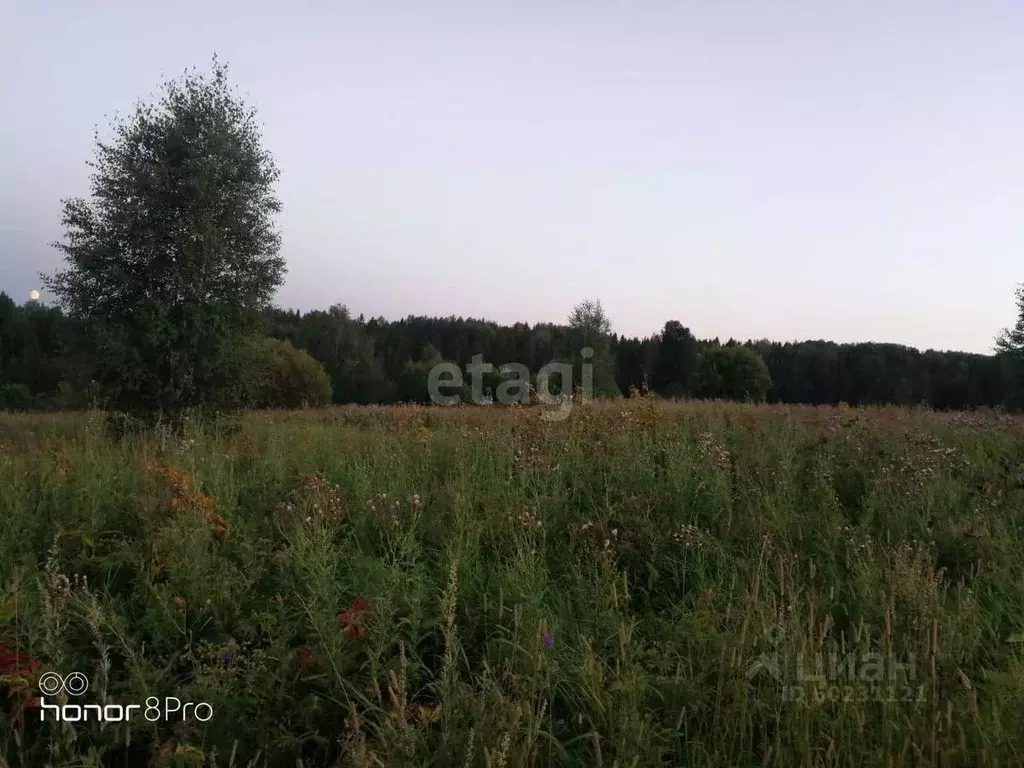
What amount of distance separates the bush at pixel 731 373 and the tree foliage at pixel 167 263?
121 ft

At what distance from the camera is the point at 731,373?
149ft

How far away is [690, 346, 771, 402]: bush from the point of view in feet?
145

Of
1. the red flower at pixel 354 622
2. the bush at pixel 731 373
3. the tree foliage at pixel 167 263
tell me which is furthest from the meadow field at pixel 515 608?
the bush at pixel 731 373

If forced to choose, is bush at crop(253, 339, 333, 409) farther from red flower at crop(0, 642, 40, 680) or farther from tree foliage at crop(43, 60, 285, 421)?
red flower at crop(0, 642, 40, 680)

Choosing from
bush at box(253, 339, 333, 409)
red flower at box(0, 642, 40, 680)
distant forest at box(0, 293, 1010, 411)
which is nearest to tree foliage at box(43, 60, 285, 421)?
red flower at box(0, 642, 40, 680)

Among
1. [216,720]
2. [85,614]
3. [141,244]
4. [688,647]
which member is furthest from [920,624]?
[141,244]

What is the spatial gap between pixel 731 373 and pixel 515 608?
45794 millimetres

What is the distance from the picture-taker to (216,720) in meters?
2.24

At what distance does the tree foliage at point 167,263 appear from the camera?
37.8ft

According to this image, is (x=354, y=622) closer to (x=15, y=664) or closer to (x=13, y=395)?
(x=15, y=664)

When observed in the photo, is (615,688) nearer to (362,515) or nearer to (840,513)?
(362,515)

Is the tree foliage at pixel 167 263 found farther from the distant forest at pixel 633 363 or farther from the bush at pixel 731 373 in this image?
the bush at pixel 731 373

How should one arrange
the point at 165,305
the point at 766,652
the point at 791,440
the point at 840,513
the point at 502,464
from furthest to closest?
the point at 165,305
the point at 791,440
the point at 502,464
the point at 840,513
the point at 766,652

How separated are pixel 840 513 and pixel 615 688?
9.64ft
